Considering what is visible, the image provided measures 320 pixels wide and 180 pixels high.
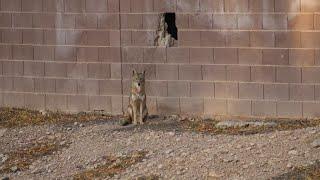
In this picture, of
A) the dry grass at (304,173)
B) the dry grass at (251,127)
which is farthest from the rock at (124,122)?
the dry grass at (304,173)

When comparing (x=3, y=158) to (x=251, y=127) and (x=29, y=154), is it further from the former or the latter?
(x=251, y=127)

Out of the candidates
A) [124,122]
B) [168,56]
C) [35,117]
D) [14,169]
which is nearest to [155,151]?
[14,169]

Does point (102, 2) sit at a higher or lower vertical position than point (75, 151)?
Answer: higher

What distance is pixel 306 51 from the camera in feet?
38.3

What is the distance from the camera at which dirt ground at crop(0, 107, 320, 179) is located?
30.3 ft

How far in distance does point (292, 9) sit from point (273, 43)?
1.84 feet

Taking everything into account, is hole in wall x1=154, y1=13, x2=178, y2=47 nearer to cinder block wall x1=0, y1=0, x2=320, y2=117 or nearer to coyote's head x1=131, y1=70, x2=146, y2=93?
cinder block wall x1=0, y1=0, x2=320, y2=117

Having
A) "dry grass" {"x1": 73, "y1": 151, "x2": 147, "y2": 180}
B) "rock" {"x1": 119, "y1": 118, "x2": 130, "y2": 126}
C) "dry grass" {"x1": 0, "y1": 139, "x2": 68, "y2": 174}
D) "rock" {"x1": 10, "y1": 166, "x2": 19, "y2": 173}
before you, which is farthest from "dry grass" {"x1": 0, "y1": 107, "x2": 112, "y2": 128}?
"dry grass" {"x1": 73, "y1": 151, "x2": 147, "y2": 180}

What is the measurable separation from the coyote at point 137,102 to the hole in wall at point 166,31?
60 centimetres

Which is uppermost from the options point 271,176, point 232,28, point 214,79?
point 232,28

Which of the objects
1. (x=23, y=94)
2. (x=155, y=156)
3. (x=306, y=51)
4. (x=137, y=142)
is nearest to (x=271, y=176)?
(x=155, y=156)

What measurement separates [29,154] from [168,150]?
6.69 feet

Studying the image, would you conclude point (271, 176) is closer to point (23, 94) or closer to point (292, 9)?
point (292, 9)

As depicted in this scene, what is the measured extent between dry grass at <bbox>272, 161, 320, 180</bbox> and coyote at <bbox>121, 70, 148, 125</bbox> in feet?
12.3
